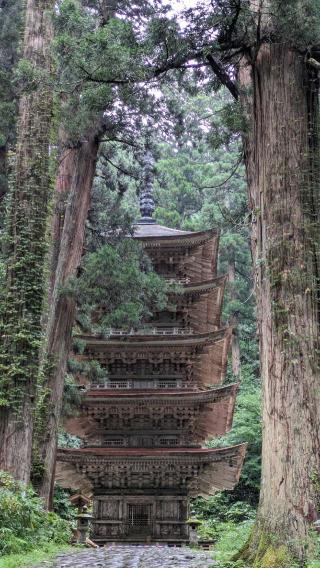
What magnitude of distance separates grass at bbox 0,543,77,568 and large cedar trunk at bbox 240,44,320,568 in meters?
1.92

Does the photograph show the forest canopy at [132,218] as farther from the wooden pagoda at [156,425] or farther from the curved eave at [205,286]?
the curved eave at [205,286]

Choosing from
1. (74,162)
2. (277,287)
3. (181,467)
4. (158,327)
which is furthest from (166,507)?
(277,287)

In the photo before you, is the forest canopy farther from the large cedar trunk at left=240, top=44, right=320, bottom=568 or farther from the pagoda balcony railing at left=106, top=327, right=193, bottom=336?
the pagoda balcony railing at left=106, top=327, right=193, bottom=336

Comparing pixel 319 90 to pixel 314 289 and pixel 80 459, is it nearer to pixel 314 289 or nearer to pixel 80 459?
pixel 314 289

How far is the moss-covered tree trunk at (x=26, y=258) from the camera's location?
291 inches

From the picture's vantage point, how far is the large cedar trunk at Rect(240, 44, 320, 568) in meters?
4.71

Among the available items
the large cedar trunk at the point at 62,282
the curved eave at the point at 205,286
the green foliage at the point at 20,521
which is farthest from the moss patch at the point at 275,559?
the curved eave at the point at 205,286

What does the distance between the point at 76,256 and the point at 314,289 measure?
707 cm

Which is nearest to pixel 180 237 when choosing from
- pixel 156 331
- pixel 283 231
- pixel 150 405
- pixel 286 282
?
pixel 156 331

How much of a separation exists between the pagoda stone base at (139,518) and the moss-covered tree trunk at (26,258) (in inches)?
333

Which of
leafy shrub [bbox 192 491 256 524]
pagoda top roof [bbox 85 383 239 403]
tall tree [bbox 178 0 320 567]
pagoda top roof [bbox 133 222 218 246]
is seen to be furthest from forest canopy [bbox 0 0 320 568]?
leafy shrub [bbox 192 491 256 524]

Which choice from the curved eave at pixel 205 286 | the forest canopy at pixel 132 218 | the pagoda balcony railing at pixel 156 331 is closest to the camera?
the forest canopy at pixel 132 218

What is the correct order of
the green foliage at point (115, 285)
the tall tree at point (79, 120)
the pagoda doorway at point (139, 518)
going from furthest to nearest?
the pagoda doorway at point (139, 518)
the green foliage at point (115, 285)
the tall tree at point (79, 120)

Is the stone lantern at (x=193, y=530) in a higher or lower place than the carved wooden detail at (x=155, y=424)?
lower
